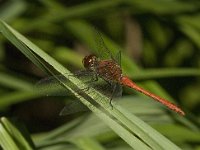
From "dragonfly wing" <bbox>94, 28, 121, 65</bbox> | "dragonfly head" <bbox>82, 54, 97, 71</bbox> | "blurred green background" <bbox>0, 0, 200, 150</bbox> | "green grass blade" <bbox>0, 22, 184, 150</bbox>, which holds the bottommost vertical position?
"blurred green background" <bbox>0, 0, 200, 150</bbox>

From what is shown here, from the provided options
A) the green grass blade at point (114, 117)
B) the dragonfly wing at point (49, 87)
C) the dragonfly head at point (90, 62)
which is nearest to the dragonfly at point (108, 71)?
the dragonfly head at point (90, 62)

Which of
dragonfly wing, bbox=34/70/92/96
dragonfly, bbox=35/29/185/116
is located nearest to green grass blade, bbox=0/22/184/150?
dragonfly wing, bbox=34/70/92/96

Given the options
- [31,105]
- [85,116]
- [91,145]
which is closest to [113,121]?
[91,145]

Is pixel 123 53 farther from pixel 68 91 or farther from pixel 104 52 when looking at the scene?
pixel 68 91

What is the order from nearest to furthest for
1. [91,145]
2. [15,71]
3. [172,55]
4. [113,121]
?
1. [113,121]
2. [91,145]
3. [15,71]
4. [172,55]

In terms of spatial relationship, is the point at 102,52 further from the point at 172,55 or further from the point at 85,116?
the point at 172,55

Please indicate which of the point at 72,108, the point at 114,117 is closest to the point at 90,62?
the point at 72,108

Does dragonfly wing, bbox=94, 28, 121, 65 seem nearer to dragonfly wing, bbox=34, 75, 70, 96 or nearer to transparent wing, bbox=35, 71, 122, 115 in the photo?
transparent wing, bbox=35, 71, 122, 115

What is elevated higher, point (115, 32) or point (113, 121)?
point (113, 121)
